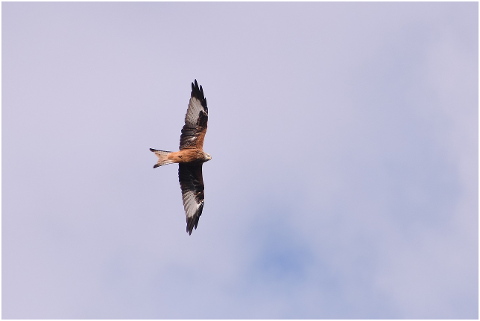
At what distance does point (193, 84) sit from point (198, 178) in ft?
10.1

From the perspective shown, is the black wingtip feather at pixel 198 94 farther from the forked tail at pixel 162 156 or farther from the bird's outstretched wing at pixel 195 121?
the forked tail at pixel 162 156

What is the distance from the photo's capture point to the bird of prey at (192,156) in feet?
67.4

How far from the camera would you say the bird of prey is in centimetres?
2055

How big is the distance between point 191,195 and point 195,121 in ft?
8.61

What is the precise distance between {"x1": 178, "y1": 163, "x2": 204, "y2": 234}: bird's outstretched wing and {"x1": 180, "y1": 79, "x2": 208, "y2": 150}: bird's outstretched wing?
123 cm

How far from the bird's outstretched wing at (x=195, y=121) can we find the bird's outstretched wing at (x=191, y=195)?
1.23 metres

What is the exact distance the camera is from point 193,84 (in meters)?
21.2

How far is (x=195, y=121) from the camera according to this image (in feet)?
68.8

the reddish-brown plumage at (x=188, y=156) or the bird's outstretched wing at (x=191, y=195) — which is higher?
the reddish-brown plumage at (x=188, y=156)

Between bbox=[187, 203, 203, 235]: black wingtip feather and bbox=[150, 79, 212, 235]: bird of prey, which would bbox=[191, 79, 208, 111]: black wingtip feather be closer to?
bbox=[150, 79, 212, 235]: bird of prey

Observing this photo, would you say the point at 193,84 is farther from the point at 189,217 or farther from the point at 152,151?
the point at 189,217

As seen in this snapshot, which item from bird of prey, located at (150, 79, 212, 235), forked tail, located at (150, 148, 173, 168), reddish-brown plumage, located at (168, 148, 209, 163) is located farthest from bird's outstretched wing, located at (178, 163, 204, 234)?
forked tail, located at (150, 148, 173, 168)

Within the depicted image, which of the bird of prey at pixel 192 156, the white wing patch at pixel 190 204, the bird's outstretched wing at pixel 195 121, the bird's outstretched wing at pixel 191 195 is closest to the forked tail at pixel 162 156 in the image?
the bird of prey at pixel 192 156

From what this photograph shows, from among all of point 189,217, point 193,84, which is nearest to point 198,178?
point 189,217
